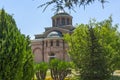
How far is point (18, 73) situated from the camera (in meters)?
8.87

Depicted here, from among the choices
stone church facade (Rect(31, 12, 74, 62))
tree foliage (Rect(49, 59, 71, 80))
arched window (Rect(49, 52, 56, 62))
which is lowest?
tree foliage (Rect(49, 59, 71, 80))

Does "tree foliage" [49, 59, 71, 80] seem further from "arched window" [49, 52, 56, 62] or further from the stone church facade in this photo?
"arched window" [49, 52, 56, 62]

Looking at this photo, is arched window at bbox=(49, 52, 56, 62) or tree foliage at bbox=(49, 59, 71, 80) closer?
tree foliage at bbox=(49, 59, 71, 80)

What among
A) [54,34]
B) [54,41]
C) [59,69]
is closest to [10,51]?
[59,69]

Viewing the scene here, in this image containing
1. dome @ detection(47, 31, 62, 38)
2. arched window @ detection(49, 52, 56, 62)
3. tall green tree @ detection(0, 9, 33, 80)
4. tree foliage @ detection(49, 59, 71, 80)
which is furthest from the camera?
dome @ detection(47, 31, 62, 38)

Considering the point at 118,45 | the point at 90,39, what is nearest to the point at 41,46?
the point at 118,45

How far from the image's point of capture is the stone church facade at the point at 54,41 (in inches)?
2534

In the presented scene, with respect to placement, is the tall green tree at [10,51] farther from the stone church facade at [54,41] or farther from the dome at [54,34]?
the dome at [54,34]

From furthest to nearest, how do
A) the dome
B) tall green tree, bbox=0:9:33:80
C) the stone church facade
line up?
1. the dome
2. the stone church facade
3. tall green tree, bbox=0:9:33:80

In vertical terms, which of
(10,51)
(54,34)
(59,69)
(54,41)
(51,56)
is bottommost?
(59,69)

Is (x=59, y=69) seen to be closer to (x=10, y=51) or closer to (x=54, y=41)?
(x=10, y=51)

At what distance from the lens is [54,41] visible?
211ft

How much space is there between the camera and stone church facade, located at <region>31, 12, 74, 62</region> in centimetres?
6438

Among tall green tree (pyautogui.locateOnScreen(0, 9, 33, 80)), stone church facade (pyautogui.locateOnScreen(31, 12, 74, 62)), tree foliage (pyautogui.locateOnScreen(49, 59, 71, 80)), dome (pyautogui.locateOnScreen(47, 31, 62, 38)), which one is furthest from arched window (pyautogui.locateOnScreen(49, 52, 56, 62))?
tall green tree (pyautogui.locateOnScreen(0, 9, 33, 80))
